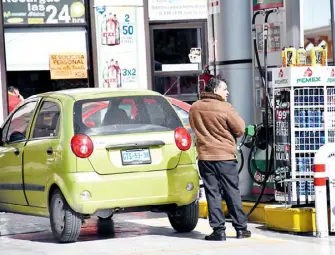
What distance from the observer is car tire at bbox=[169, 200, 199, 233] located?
34.0 ft

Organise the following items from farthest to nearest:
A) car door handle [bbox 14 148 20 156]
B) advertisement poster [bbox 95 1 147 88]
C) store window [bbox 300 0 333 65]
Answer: advertisement poster [bbox 95 1 147 88] < store window [bbox 300 0 333 65] < car door handle [bbox 14 148 20 156]

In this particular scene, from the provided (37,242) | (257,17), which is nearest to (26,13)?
(257,17)

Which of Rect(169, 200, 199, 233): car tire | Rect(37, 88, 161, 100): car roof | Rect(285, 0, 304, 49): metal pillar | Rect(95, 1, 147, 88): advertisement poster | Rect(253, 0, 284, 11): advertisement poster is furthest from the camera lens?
Rect(95, 1, 147, 88): advertisement poster

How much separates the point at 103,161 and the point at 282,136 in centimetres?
224

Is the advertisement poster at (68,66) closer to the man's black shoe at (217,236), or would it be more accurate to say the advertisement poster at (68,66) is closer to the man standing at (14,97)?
the man standing at (14,97)

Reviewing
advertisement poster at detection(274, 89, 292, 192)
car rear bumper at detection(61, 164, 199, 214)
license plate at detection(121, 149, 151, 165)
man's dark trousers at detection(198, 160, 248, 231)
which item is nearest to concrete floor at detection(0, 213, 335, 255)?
man's dark trousers at detection(198, 160, 248, 231)

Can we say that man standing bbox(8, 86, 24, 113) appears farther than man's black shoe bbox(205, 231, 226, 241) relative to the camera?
Yes

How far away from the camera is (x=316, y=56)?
1057 cm

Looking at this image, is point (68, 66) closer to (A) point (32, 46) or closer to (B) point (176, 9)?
(A) point (32, 46)

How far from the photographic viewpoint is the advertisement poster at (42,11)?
18938 mm

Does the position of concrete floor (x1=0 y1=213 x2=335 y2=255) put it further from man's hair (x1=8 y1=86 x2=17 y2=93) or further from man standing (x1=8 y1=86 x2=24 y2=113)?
man's hair (x1=8 y1=86 x2=17 y2=93)

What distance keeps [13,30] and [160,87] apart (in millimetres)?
3333

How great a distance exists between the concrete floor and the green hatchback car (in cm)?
29

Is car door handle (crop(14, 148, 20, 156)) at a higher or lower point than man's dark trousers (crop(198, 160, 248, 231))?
higher
